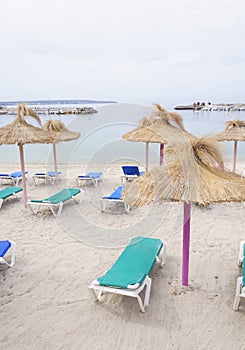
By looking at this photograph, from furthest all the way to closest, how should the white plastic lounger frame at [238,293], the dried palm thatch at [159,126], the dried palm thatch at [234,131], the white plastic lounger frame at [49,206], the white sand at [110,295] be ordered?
1. the dried palm thatch at [234,131]
2. the dried palm thatch at [159,126]
3. the white plastic lounger frame at [49,206]
4. the white plastic lounger frame at [238,293]
5. the white sand at [110,295]

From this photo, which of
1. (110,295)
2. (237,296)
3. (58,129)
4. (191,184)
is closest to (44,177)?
(58,129)

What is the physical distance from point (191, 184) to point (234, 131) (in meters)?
5.56

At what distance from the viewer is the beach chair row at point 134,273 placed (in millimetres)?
2779

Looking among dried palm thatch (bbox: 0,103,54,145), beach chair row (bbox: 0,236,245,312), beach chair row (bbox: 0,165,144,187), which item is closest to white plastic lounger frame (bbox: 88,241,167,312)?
beach chair row (bbox: 0,236,245,312)

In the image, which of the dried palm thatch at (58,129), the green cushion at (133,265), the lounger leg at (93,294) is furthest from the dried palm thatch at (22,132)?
the lounger leg at (93,294)

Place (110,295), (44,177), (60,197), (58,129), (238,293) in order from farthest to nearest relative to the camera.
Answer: (58,129), (44,177), (60,197), (110,295), (238,293)

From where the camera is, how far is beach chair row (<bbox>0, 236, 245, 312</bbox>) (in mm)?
2779

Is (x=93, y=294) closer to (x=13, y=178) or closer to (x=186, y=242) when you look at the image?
(x=186, y=242)

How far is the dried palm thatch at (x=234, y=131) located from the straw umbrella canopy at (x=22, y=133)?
14.4ft

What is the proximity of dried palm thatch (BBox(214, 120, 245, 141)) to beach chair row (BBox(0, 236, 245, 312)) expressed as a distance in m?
4.11

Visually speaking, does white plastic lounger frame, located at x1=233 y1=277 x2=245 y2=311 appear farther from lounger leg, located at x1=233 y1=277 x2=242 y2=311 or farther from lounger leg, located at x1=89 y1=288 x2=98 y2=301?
lounger leg, located at x1=89 y1=288 x2=98 y2=301

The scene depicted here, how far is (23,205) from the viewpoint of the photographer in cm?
628

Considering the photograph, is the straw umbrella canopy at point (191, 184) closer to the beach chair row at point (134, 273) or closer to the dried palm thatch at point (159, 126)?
the beach chair row at point (134, 273)

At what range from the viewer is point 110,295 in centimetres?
320
